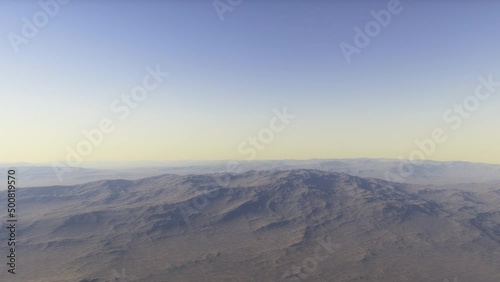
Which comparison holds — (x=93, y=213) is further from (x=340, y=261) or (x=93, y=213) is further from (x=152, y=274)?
(x=340, y=261)

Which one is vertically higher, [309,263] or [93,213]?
[93,213]

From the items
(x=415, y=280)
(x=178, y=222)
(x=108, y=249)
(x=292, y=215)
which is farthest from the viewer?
(x=292, y=215)

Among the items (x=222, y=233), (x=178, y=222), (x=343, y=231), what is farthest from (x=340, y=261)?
(x=178, y=222)

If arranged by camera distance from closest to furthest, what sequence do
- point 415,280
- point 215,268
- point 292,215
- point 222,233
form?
point 415,280 < point 215,268 < point 222,233 < point 292,215

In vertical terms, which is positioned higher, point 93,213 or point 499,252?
point 93,213

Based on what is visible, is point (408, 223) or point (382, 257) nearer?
point (382, 257)

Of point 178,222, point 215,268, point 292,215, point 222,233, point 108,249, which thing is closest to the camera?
point 215,268

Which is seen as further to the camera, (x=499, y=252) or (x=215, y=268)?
(x=499, y=252)

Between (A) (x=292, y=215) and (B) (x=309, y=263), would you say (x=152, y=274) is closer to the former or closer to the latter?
(B) (x=309, y=263)

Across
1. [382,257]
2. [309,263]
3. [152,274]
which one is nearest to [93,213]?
[152,274]
